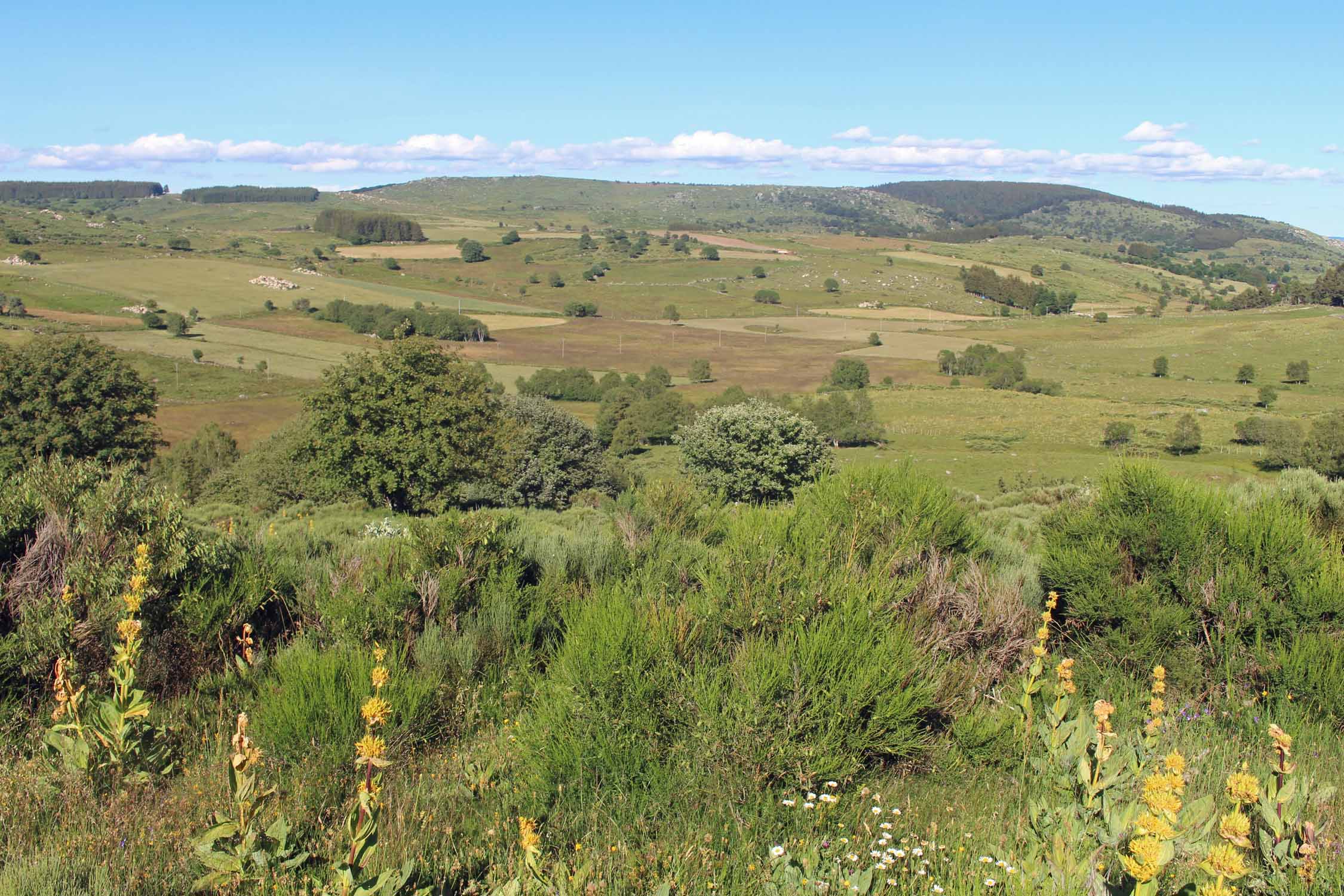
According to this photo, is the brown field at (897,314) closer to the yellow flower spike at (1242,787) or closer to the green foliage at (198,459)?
the green foliage at (198,459)

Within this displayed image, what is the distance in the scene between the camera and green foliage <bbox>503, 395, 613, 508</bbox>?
1965 inches

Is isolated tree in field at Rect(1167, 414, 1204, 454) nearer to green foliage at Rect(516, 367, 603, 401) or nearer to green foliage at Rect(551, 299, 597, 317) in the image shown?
green foliage at Rect(516, 367, 603, 401)

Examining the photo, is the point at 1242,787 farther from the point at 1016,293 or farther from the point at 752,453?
the point at 1016,293

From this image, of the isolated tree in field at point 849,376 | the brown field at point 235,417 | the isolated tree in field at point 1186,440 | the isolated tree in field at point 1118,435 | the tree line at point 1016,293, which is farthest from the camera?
the tree line at point 1016,293

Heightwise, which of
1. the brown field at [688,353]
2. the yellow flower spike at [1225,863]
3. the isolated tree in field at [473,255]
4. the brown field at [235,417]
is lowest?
the brown field at [235,417]

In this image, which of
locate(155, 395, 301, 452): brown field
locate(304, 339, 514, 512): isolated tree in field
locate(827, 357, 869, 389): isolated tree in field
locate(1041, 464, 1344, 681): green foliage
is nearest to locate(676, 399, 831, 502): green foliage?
locate(304, 339, 514, 512): isolated tree in field

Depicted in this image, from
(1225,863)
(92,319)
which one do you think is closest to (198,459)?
(1225,863)

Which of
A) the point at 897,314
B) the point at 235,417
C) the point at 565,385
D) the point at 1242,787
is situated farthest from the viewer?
the point at 897,314

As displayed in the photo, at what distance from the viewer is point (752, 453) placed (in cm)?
4203

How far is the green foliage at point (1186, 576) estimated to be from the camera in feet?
22.4

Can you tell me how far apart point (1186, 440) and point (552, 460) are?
46019mm

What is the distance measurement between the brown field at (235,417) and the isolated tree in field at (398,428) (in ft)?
109

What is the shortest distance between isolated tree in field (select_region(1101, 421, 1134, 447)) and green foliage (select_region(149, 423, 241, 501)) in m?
60.5

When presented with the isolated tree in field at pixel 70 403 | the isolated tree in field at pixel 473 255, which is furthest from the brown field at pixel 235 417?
the isolated tree in field at pixel 473 255
